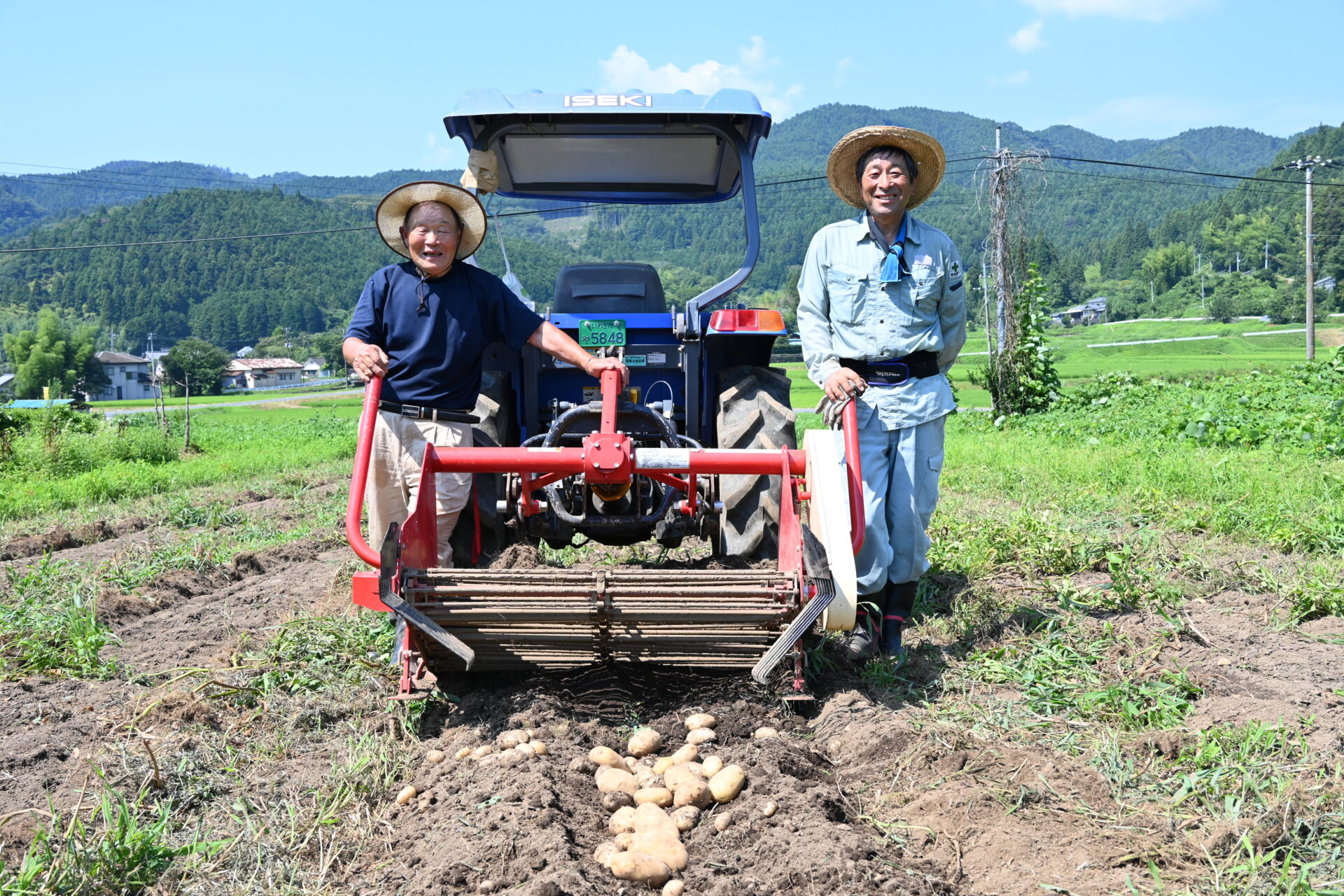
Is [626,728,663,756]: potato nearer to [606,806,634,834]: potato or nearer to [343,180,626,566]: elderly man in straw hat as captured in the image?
[606,806,634,834]: potato

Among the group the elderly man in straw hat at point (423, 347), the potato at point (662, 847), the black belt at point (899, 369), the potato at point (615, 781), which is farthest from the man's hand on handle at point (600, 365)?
the potato at point (662, 847)

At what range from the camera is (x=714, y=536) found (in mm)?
4863

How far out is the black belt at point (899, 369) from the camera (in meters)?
3.97

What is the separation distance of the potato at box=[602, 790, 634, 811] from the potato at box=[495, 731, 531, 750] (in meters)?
0.38

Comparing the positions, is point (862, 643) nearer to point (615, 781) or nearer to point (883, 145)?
point (615, 781)

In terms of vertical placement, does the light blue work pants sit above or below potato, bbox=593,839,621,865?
above

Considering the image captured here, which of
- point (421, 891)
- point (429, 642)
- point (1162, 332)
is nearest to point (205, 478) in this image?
point (429, 642)

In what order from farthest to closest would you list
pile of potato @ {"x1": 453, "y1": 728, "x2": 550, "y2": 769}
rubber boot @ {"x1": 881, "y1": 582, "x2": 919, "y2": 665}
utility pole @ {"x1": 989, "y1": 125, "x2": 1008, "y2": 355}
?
utility pole @ {"x1": 989, "y1": 125, "x2": 1008, "y2": 355} < rubber boot @ {"x1": 881, "y1": 582, "x2": 919, "y2": 665} < pile of potato @ {"x1": 453, "y1": 728, "x2": 550, "y2": 769}

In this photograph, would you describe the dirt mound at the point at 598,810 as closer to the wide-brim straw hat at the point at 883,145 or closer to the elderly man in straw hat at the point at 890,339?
the elderly man in straw hat at the point at 890,339

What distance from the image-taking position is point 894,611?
4102 millimetres

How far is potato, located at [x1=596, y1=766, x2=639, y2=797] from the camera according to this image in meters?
2.79

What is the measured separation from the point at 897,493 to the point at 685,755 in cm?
155

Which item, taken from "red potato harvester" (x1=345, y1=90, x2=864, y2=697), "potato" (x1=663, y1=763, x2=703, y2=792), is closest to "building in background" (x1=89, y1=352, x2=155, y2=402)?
"red potato harvester" (x1=345, y1=90, x2=864, y2=697)

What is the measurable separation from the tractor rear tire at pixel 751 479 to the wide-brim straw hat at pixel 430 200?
1354mm
